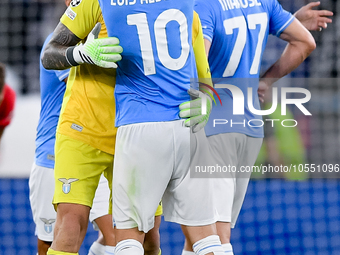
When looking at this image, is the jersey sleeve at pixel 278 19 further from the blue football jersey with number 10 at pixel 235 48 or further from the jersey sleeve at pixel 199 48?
the jersey sleeve at pixel 199 48

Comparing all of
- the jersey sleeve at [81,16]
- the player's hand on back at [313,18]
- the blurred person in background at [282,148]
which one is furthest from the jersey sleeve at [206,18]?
the blurred person in background at [282,148]

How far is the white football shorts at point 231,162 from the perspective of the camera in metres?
2.89

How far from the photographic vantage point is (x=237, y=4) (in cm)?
298

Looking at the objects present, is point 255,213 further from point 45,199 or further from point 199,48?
point 199,48

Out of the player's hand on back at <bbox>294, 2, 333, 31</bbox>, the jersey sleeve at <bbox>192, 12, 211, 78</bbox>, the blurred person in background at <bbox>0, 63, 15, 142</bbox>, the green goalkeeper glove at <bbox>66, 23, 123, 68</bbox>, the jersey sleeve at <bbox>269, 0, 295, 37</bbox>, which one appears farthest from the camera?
the blurred person in background at <bbox>0, 63, 15, 142</bbox>

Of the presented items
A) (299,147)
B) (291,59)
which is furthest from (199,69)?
(299,147)

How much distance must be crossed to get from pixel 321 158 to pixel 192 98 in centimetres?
483

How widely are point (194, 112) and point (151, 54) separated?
1.14 feet

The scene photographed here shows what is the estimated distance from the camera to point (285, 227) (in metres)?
4.46

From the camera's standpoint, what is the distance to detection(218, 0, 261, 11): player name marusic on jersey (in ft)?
9.64

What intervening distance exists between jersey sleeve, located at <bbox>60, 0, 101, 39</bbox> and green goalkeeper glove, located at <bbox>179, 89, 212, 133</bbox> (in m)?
0.60

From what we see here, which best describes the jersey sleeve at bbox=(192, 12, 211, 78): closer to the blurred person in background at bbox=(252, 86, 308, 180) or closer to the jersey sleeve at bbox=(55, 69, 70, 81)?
the jersey sleeve at bbox=(55, 69, 70, 81)

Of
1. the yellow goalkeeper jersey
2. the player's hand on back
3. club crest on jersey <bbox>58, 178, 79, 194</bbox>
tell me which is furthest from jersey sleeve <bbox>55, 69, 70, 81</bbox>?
the player's hand on back

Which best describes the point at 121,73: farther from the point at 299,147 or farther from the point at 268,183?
the point at 299,147
